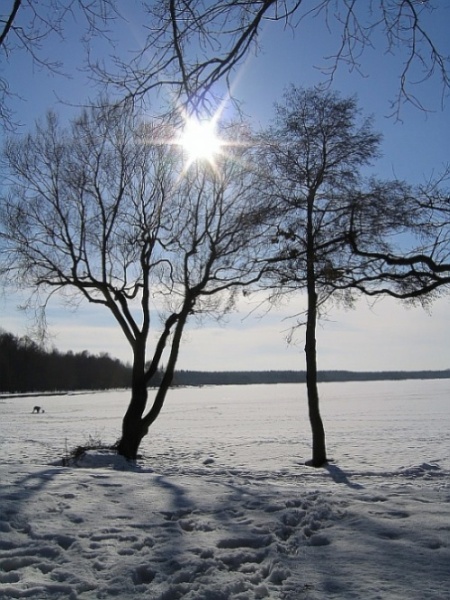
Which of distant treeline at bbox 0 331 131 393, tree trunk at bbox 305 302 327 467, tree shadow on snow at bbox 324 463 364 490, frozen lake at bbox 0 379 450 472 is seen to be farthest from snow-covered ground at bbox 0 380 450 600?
distant treeline at bbox 0 331 131 393

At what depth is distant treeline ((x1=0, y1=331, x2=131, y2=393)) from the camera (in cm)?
10344

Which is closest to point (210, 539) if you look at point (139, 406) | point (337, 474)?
point (337, 474)

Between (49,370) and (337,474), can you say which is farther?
(49,370)

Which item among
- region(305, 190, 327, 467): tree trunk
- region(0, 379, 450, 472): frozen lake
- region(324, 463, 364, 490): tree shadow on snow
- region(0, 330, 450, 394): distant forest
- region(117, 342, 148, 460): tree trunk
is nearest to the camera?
region(324, 463, 364, 490): tree shadow on snow

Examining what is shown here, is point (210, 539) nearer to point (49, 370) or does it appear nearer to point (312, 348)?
point (312, 348)

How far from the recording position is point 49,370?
374ft

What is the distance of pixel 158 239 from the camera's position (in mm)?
15977

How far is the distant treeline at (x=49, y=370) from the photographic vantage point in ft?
339

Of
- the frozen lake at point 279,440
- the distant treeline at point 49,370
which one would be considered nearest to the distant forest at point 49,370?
the distant treeline at point 49,370

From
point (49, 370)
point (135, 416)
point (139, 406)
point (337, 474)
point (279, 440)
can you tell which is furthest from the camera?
point (49, 370)

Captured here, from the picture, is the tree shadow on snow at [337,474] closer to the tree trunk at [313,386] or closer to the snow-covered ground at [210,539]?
the tree trunk at [313,386]

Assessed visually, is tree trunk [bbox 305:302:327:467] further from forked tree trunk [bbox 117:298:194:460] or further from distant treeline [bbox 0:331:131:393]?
distant treeline [bbox 0:331:131:393]

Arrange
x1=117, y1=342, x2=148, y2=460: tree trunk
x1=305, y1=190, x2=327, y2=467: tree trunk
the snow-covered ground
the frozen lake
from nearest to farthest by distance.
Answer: the snow-covered ground, x1=305, y1=190, x2=327, y2=467: tree trunk, x1=117, y1=342, x2=148, y2=460: tree trunk, the frozen lake

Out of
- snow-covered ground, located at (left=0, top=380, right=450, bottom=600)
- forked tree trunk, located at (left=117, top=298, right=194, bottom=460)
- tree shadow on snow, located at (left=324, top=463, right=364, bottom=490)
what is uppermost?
forked tree trunk, located at (left=117, top=298, right=194, bottom=460)
